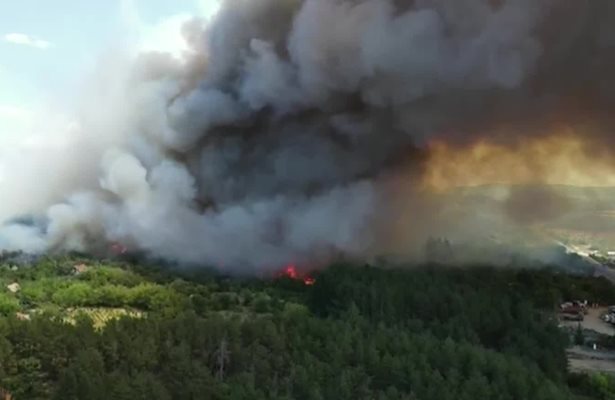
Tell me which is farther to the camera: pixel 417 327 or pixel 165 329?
pixel 417 327

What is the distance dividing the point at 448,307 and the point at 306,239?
6.42m

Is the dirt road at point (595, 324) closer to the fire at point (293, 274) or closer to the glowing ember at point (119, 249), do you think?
the fire at point (293, 274)

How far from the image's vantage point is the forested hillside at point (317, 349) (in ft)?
49.7

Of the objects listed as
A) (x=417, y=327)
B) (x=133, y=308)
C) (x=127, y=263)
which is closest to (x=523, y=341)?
(x=417, y=327)

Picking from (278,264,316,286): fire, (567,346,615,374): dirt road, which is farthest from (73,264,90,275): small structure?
(567,346,615,374): dirt road

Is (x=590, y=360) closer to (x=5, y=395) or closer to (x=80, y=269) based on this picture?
(x=5, y=395)

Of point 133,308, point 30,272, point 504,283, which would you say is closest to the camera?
point 133,308

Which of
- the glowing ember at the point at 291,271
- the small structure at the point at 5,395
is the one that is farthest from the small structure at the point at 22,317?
the glowing ember at the point at 291,271

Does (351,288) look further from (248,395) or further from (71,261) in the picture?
(71,261)

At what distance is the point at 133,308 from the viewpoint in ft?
87.3

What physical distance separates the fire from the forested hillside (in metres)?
2.43

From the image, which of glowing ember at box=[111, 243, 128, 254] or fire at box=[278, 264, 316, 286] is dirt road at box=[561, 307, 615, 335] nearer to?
fire at box=[278, 264, 316, 286]

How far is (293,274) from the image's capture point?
29.2 metres

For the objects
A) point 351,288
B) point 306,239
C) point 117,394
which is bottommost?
point 117,394
